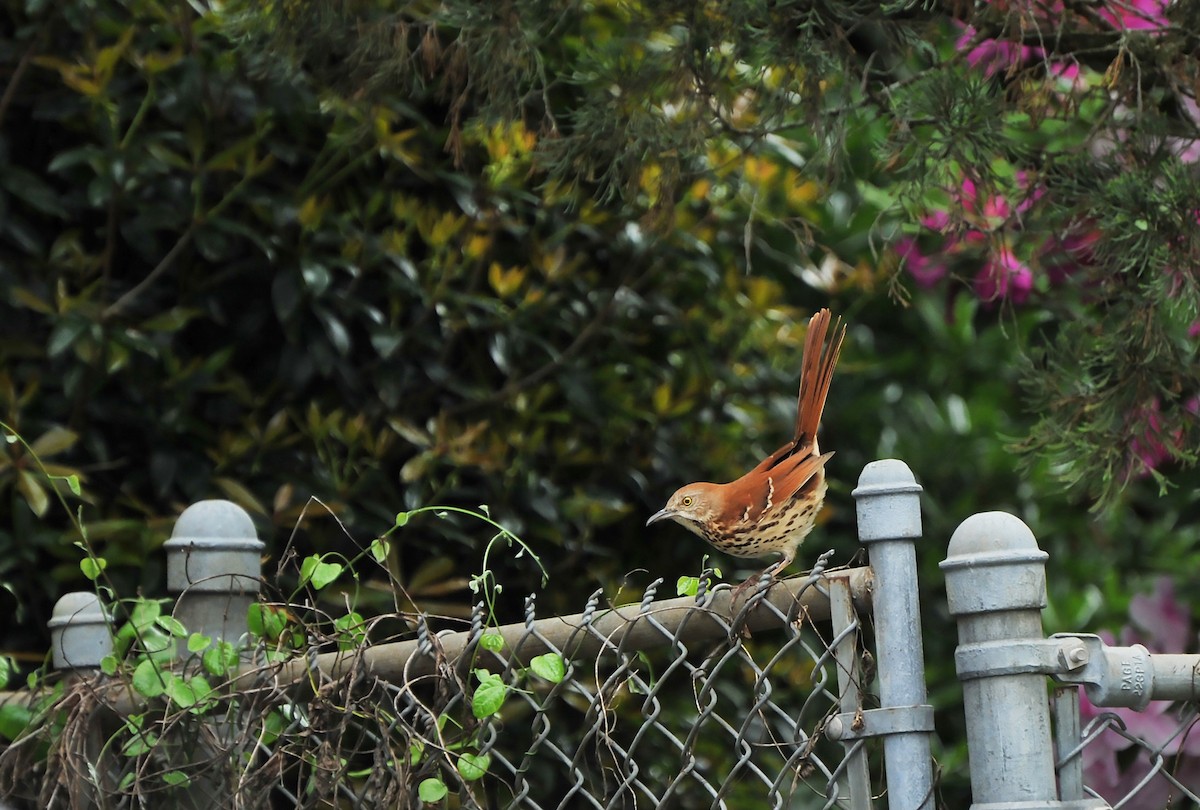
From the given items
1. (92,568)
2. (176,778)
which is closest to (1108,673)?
(176,778)

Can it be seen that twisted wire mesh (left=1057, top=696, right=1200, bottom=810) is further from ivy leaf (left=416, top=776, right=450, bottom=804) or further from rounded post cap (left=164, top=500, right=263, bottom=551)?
rounded post cap (left=164, top=500, right=263, bottom=551)

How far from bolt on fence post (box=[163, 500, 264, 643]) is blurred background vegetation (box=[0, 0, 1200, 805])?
27.3 inches

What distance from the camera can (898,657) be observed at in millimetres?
1297

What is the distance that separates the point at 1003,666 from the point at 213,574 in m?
1.11

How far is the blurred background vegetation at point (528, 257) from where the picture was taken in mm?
2322

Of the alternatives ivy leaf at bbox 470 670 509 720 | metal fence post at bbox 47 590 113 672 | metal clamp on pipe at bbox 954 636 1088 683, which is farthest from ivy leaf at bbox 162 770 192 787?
metal clamp on pipe at bbox 954 636 1088 683

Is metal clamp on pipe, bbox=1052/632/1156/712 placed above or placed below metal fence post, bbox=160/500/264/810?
below

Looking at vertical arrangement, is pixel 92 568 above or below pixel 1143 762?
above

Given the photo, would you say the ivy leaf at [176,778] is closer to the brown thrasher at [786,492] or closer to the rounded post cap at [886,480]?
the brown thrasher at [786,492]

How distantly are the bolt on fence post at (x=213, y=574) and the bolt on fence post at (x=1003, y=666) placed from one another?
3.40ft

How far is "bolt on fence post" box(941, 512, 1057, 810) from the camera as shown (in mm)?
1238

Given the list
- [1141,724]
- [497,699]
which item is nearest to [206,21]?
[497,699]

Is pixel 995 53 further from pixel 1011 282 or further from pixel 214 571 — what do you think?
pixel 214 571

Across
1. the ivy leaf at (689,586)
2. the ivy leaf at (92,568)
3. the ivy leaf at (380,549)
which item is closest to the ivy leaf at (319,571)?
the ivy leaf at (380,549)
